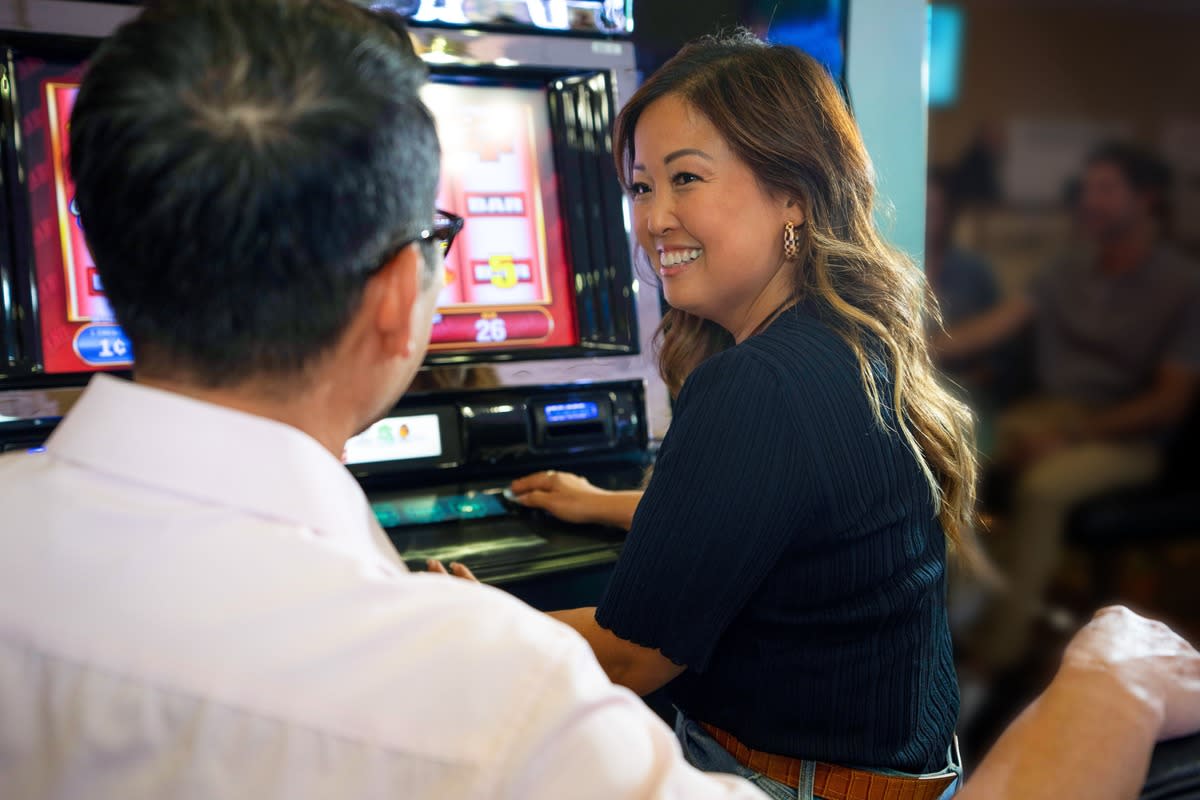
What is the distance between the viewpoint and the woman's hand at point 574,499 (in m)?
1.55

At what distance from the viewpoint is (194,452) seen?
67cm

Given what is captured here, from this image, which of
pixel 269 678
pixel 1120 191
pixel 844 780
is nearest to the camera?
pixel 1120 191

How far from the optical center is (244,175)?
671mm

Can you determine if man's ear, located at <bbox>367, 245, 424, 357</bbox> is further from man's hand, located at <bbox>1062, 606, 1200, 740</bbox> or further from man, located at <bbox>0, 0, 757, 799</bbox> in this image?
man's hand, located at <bbox>1062, 606, 1200, 740</bbox>

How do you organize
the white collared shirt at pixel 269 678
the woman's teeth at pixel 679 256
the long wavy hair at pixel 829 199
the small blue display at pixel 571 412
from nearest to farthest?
the white collared shirt at pixel 269 678, the long wavy hair at pixel 829 199, the woman's teeth at pixel 679 256, the small blue display at pixel 571 412

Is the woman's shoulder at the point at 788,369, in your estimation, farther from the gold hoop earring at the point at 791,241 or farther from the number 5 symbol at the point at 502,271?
the number 5 symbol at the point at 502,271

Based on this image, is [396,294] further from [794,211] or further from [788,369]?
[794,211]

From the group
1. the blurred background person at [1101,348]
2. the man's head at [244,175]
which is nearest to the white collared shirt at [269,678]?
the man's head at [244,175]

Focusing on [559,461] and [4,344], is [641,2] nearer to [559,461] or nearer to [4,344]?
[559,461]

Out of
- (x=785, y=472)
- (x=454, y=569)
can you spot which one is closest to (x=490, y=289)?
(x=454, y=569)

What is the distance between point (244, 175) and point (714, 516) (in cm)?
63

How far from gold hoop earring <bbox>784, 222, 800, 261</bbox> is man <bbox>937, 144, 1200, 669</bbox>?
36.7 inches

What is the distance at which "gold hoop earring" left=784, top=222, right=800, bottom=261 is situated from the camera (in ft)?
4.71

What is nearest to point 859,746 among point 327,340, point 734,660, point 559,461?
point 734,660
